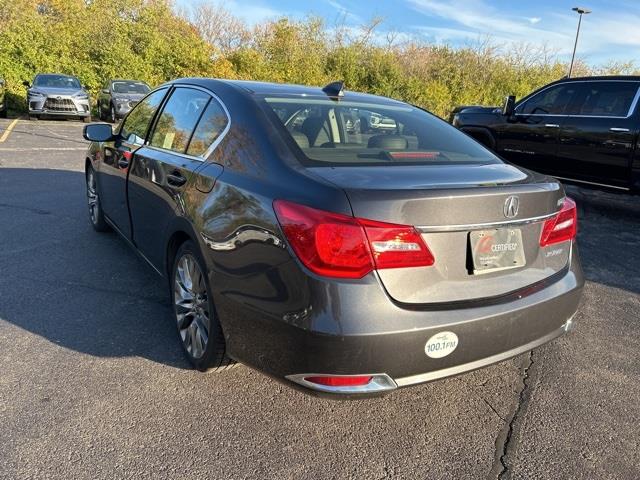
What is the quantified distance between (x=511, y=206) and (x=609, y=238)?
4.69 meters

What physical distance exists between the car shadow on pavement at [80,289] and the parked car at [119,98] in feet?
40.9

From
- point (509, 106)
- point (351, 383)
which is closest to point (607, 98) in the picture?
point (509, 106)

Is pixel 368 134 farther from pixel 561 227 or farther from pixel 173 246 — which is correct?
pixel 173 246

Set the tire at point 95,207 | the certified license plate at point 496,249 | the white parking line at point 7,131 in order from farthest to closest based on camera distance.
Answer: the white parking line at point 7,131, the tire at point 95,207, the certified license plate at point 496,249

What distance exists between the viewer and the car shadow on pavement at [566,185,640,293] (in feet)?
15.9

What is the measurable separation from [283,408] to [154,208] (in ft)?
5.05

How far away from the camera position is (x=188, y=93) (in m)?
3.46

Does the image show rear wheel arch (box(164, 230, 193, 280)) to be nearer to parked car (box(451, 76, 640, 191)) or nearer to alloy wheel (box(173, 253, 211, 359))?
alloy wheel (box(173, 253, 211, 359))

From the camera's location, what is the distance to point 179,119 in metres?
3.42

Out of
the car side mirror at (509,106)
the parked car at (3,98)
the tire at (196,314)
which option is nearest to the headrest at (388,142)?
the tire at (196,314)

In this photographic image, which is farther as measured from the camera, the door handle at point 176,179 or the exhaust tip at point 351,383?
the door handle at point 176,179

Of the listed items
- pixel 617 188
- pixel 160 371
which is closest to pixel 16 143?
pixel 160 371

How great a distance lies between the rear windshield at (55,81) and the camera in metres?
17.5

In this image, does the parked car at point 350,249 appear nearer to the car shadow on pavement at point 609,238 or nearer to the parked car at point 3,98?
the car shadow on pavement at point 609,238
